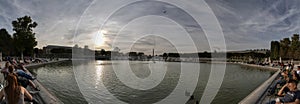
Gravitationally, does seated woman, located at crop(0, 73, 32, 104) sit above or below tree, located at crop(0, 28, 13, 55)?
below

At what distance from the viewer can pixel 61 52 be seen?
119812mm

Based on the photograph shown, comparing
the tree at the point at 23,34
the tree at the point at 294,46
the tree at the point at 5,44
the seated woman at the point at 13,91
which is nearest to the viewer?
the seated woman at the point at 13,91

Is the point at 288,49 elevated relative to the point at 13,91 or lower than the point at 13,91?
elevated

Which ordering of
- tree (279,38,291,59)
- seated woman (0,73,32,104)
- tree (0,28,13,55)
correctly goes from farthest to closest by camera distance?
1. tree (0,28,13,55)
2. tree (279,38,291,59)
3. seated woman (0,73,32,104)

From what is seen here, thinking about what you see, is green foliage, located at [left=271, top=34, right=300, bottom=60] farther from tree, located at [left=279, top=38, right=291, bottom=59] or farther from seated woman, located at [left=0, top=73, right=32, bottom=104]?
seated woman, located at [left=0, top=73, right=32, bottom=104]

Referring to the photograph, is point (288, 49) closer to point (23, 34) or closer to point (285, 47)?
point (285, 47)

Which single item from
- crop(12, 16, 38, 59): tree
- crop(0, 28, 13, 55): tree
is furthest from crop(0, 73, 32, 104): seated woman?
crop(0, 28, 13, 55): tree

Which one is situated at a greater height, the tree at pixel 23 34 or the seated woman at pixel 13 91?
Result: the tree at pixel 23 34

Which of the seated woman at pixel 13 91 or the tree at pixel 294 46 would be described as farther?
the tree at pixel 294 46

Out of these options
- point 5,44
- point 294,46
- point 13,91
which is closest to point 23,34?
point 5,44

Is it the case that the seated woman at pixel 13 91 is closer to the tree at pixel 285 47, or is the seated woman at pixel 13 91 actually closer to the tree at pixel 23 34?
the tree at pixel 23 34

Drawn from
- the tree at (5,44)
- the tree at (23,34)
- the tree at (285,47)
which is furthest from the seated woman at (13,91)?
the tree at (285,47)

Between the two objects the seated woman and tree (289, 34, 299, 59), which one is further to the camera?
tree (289, 34, 299, 59)

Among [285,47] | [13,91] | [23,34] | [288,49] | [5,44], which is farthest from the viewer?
[5,44]
